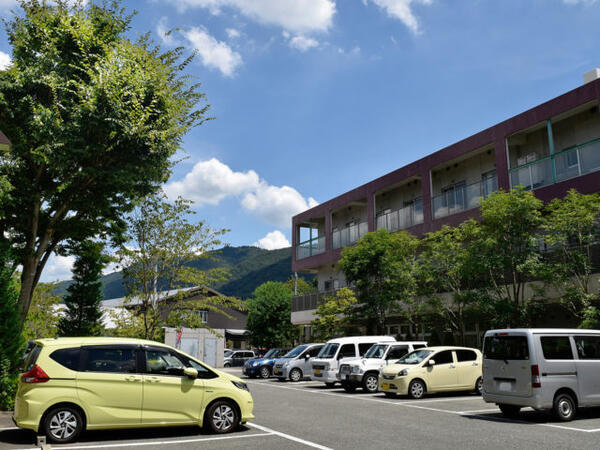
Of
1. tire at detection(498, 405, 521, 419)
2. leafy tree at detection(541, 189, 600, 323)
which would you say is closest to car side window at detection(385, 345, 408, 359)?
leafy tree at detection(541, 189, 600, 323)

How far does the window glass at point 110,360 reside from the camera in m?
8.93

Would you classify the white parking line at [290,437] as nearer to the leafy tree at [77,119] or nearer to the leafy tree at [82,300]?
the leafy tree at [77,119]

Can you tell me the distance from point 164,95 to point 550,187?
1411 cm

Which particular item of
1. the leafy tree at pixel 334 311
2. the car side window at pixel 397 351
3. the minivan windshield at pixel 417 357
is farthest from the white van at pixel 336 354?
the leafy tree at pixel 334 311

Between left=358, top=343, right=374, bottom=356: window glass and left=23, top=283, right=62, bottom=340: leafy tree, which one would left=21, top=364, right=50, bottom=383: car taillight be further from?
left=23, top=283, right=62, bottom=340: leafy tree

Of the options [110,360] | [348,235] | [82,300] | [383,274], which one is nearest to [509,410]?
[110,360]

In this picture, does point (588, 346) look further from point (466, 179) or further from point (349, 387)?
point (466, 179)

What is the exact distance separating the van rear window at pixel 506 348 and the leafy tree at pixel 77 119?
945cm

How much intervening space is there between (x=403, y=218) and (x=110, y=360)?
20.9 metres

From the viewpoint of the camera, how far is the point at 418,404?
1410cm

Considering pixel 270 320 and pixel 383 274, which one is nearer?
pixel 383 274

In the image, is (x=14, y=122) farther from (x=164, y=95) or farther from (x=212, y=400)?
(x=212, y=400)

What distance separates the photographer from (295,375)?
25.1 m

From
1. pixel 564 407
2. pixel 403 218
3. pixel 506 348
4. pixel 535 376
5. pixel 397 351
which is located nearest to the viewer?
pixel 535 376
